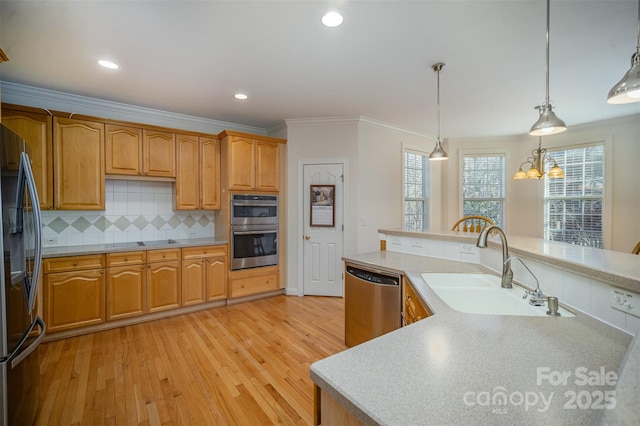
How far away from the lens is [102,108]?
11.2ft

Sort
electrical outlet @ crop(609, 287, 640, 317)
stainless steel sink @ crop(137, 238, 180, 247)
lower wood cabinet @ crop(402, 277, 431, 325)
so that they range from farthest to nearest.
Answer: stainless steel sink @ crop(137, 238, 180, 247) < lower wood cabinet @ crop(402, 277, 431, 325) < electrical outlet @ crop(609, 287, 640, 317)

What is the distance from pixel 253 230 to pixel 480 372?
3.46 metres

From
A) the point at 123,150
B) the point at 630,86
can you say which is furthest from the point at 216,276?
the point at 630,86

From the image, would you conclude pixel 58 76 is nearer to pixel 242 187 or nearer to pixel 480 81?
pixel 242 187

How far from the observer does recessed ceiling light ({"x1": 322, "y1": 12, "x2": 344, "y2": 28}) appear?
Answer: 186 cm

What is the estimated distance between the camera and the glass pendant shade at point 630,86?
3.73 ft

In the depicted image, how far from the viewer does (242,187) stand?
3.84 m

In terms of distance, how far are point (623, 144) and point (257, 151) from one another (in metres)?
5.41

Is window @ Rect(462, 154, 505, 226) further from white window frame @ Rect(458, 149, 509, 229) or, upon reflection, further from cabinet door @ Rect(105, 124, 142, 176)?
cabinet door @ Rect(105, 124, 142, 176)

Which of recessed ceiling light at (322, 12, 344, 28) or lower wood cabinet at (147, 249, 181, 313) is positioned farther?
lower wood cabinet at (147, 249, 181, 313)

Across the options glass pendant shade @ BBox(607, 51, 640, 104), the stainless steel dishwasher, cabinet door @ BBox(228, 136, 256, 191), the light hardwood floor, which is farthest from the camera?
cabinet door @ BBox(228, 136, 256, 191)

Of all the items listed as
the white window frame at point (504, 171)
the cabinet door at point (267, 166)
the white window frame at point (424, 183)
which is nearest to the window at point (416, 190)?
the white window frame at point (424, 183)

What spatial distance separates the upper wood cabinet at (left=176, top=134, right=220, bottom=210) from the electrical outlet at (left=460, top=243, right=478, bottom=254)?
3126 mm

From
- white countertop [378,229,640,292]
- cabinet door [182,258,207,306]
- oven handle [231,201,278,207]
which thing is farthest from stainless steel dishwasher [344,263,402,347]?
cabinet door [182,258,207,306]
